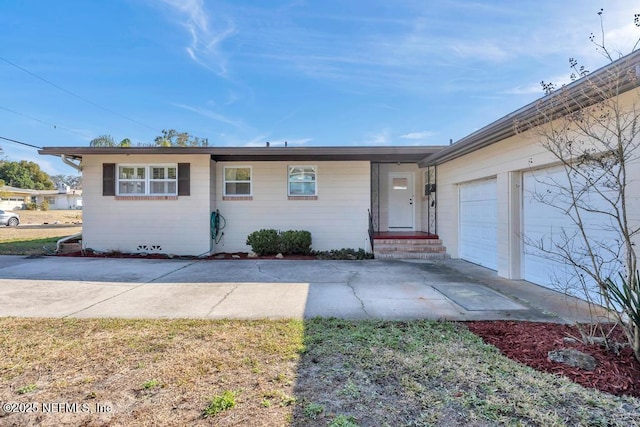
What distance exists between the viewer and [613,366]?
9.61ft

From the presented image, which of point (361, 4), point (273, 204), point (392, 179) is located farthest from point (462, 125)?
point (273, 204)

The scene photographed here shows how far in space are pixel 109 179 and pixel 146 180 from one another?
1.16m

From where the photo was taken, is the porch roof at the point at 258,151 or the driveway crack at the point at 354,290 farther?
the porch roof at the point at 258,151

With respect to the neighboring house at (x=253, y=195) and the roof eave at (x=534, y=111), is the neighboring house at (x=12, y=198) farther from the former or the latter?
the roof eave at (x=534, y=111)

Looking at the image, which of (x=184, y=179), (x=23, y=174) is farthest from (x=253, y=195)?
(x=23, y=174)

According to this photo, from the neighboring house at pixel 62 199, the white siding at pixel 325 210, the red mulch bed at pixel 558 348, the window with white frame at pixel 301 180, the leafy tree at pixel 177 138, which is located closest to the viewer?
the red mulch bed at pixel 558 348

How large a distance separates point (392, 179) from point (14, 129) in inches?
779

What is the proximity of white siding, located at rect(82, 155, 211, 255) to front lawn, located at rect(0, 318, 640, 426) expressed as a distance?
6467 mm

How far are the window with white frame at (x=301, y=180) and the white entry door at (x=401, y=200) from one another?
10.1 ft

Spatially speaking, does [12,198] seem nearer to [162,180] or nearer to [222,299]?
[162,180]

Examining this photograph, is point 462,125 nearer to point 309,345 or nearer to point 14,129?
point 309,345

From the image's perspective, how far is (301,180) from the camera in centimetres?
1109

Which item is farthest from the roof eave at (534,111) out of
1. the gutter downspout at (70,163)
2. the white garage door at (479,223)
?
the gutter downspout at (70,163)

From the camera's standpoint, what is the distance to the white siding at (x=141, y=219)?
10.3m
